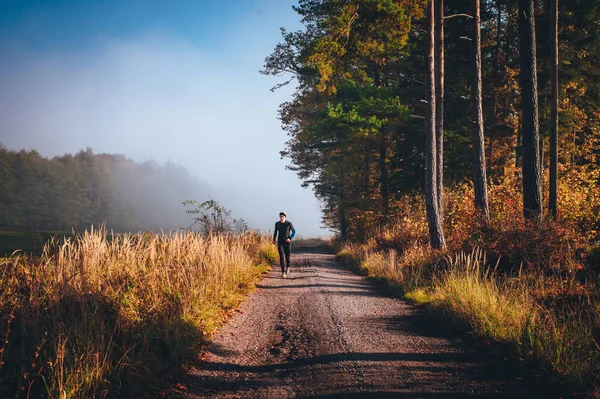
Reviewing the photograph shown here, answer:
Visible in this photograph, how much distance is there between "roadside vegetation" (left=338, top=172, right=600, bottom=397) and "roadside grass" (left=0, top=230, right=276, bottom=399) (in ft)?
14.7

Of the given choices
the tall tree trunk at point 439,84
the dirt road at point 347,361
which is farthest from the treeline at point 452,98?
the dirt road at point 347,361

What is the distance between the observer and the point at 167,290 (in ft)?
20.9

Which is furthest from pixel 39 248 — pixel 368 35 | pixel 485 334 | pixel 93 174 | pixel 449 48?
pixel 93 174

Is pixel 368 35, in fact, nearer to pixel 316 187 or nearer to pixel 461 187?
pixel 461 187

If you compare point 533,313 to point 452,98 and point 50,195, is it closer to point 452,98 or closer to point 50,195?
point 452,98

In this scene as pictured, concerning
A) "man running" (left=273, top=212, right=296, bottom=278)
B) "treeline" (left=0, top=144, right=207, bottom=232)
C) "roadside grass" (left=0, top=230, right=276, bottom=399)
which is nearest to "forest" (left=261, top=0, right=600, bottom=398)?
"man running" (left=273, top=212, right=296, bottom=278)

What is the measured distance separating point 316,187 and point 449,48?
18588 mm

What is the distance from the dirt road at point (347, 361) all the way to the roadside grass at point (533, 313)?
346 mm

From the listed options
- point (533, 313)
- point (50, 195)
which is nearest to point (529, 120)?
point (533, 313)

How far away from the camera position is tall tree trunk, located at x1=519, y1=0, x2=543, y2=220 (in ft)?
38.9

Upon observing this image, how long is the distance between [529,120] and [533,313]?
892 centimetres

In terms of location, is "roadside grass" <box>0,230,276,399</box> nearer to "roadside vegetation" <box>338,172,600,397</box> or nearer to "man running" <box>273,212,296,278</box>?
"roadside vegetation" <box>338,172,600,397</box>

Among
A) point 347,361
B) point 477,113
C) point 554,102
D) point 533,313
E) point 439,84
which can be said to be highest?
point 439,84

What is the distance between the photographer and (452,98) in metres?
21.1
